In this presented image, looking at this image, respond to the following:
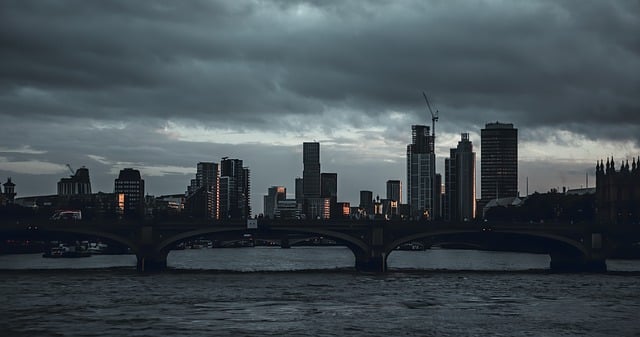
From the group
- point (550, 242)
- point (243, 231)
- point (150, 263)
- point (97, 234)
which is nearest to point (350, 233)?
point (243, 231)

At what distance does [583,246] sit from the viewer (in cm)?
14038

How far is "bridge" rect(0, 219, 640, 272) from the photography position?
5226 inches

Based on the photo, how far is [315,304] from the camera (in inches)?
3307

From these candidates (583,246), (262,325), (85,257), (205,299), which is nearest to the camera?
(262,325)

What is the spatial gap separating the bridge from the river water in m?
8.89

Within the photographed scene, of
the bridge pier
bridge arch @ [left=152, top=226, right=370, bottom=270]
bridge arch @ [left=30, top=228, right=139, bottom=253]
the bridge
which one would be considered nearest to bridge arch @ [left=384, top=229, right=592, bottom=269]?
the bridge

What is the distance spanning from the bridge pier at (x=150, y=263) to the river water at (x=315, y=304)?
6.89 metres

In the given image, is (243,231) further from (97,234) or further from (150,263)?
(97,234)

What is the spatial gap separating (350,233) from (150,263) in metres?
30.3

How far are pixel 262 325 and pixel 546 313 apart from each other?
84.0 ft

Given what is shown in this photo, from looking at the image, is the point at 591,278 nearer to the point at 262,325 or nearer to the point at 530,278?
the point at 530,278

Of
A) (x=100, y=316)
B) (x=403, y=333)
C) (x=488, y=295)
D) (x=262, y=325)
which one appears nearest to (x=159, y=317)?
(x=100, y=316)

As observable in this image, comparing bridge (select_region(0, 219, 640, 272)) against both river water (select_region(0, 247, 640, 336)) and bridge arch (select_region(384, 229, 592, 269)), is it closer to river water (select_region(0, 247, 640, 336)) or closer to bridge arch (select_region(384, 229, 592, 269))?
bridge arch (select_region(384, 229, 592, 269))

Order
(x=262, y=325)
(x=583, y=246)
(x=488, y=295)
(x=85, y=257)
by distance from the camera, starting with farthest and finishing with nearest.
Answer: (x=85, y=257)
(x=583, y=246)
(x=488, y=295)
(x=262, y=325)
